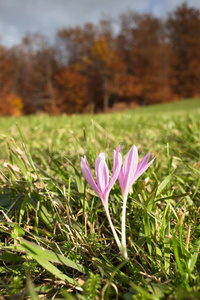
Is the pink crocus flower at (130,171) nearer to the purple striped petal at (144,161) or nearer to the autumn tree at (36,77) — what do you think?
the purple striped petal at (144,161)

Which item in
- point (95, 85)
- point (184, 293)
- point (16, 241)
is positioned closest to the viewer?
point (184, 293)

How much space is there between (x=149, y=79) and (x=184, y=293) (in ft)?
111

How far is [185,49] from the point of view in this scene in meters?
35.4

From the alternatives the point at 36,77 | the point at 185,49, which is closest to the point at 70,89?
the point at 36,77

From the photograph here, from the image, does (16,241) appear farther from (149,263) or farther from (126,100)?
(126,100)

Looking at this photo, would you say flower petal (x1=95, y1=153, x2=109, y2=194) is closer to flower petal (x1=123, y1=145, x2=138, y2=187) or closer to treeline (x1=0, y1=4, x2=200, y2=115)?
flower petal (x1=123, y1=145, x2=138, y2=187)

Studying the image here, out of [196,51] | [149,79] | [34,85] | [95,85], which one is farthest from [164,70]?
[34,85]

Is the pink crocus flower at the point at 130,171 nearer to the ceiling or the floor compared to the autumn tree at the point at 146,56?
nearer to the floor

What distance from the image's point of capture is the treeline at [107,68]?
31805 mm

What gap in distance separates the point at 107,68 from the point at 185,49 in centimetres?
1237

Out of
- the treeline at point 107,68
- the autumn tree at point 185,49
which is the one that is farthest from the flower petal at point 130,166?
the autumn tree at point 185,49

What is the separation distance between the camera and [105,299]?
56cm

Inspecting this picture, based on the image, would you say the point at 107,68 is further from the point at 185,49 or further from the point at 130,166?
the point at 130,166

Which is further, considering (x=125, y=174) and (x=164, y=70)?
(x=164, y=70)
